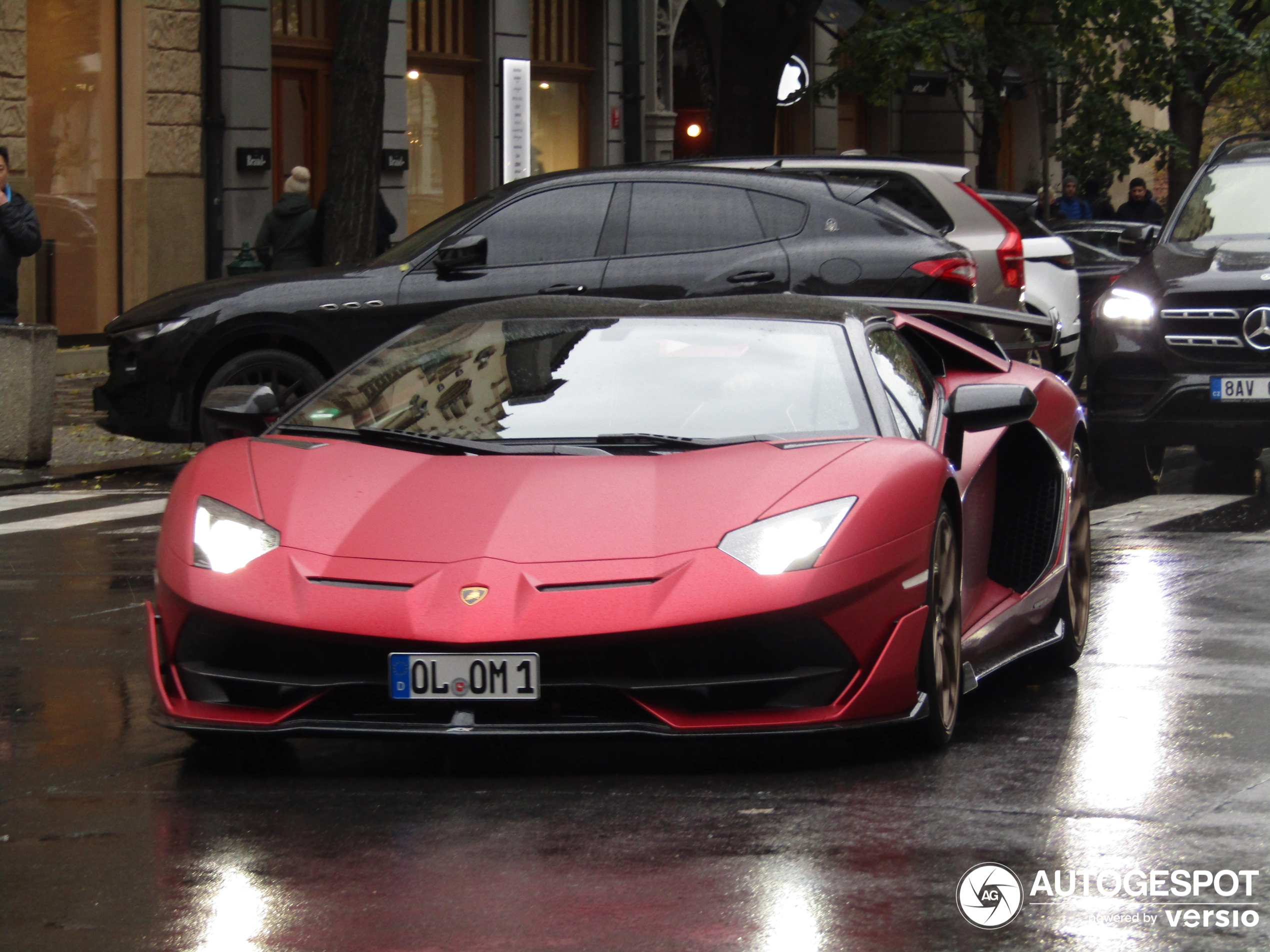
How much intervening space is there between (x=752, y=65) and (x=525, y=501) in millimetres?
16326

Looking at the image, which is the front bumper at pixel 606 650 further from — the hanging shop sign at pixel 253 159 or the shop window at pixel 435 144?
the shop window at pixel 435 144

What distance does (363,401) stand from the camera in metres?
6.46

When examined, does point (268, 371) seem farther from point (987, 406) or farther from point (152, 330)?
point (987, 406)

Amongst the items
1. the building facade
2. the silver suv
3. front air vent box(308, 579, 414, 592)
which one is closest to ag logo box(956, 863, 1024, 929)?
front air vent box(308, 579, 414, 592)

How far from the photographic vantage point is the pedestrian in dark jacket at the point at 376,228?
1731cm

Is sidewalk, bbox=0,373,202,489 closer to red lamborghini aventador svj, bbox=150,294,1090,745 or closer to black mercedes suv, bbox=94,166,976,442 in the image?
black mercedes suv, bbox=94,166,976,442

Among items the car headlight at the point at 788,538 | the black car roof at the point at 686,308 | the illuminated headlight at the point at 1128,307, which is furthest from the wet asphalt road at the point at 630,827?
the illuminated headlight at the point at 1128,307

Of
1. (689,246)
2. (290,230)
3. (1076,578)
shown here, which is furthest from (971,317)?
(290,230)

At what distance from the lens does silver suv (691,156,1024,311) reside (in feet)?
44.3

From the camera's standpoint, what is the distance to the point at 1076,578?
7.38m

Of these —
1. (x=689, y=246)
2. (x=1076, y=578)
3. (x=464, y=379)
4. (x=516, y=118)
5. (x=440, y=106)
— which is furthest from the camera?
(x=440, y=106)

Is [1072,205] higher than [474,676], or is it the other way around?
[1072,205]

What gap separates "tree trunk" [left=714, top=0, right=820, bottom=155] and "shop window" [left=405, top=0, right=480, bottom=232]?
598 centimetres

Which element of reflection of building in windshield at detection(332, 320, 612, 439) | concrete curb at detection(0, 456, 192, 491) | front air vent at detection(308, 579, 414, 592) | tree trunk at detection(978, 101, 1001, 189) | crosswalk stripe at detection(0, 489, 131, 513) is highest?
tree trunk at detection(978, 101, 1001, 189)
